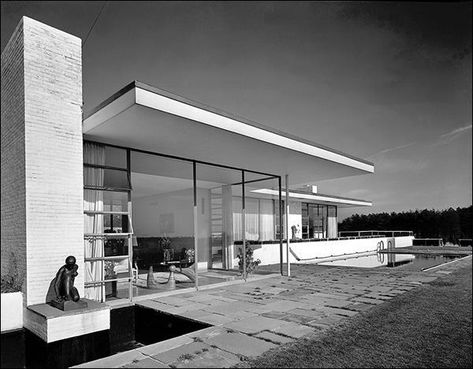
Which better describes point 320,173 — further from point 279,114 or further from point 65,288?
point 65,288

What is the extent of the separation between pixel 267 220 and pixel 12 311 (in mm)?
11348

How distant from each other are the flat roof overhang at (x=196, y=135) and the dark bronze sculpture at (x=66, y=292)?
2.15 metres

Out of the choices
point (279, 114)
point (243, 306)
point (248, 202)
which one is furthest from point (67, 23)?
point (248, 202)

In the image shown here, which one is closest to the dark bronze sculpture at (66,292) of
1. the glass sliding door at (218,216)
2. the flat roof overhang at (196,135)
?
the flat roof overhang at (196,135)

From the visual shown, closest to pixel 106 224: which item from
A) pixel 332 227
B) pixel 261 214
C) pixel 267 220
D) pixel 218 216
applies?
pixel 218 216

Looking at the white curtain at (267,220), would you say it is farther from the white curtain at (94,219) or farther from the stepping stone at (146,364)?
the stepping stone at (146,364)

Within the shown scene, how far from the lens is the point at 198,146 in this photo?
714cm

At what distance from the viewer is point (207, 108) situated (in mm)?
5617

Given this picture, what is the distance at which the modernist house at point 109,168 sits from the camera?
16.6 ft

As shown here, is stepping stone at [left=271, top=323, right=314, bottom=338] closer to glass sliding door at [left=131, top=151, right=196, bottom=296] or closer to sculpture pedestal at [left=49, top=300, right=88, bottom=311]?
sculpture pedestal at [left=49, top=300, right=88, bottom=311]

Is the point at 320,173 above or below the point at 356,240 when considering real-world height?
above

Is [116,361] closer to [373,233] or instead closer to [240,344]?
[240,344]

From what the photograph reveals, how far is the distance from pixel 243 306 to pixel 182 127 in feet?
10.3

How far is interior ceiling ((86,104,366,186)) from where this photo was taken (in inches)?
219
